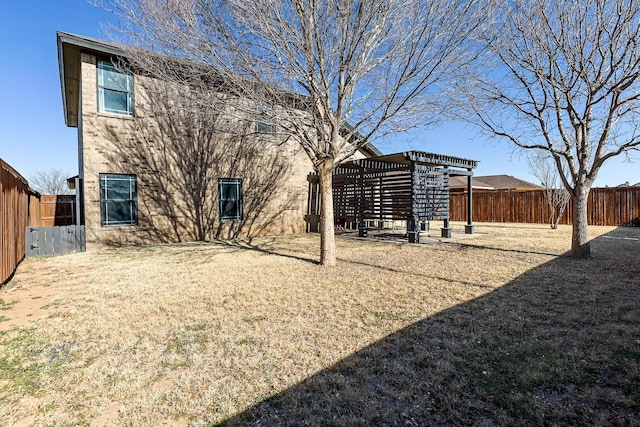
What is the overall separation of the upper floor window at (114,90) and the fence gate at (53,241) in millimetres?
3513

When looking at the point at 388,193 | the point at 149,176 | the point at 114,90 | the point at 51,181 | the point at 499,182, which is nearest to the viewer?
the point at 114,90

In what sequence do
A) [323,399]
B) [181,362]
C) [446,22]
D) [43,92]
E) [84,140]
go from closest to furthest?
[323,399]
[181,362]
[446,22]
[84,140]
[43,92]

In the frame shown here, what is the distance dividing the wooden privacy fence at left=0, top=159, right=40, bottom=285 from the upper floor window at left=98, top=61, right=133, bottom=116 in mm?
3052

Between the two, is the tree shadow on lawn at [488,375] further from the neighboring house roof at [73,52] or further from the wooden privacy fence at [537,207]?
the wooden privacy fence at [537,207]

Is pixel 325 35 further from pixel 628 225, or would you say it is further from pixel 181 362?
pixel 628 225

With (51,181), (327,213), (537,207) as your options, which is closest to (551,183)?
(537,207)

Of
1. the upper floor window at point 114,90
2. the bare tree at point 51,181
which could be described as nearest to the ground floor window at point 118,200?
the upper floor window at point 114,90

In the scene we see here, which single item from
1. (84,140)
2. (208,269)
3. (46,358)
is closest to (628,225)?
Result: (208,269)

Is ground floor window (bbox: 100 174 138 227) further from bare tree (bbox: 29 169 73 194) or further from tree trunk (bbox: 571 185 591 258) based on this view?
bare tree (bbox: 29 169 73 194)

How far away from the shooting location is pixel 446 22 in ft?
18.5

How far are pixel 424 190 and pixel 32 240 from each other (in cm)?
1120

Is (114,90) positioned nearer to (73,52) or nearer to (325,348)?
(73,52)

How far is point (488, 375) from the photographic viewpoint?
2.41 meters

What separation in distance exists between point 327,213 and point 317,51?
3082mm
